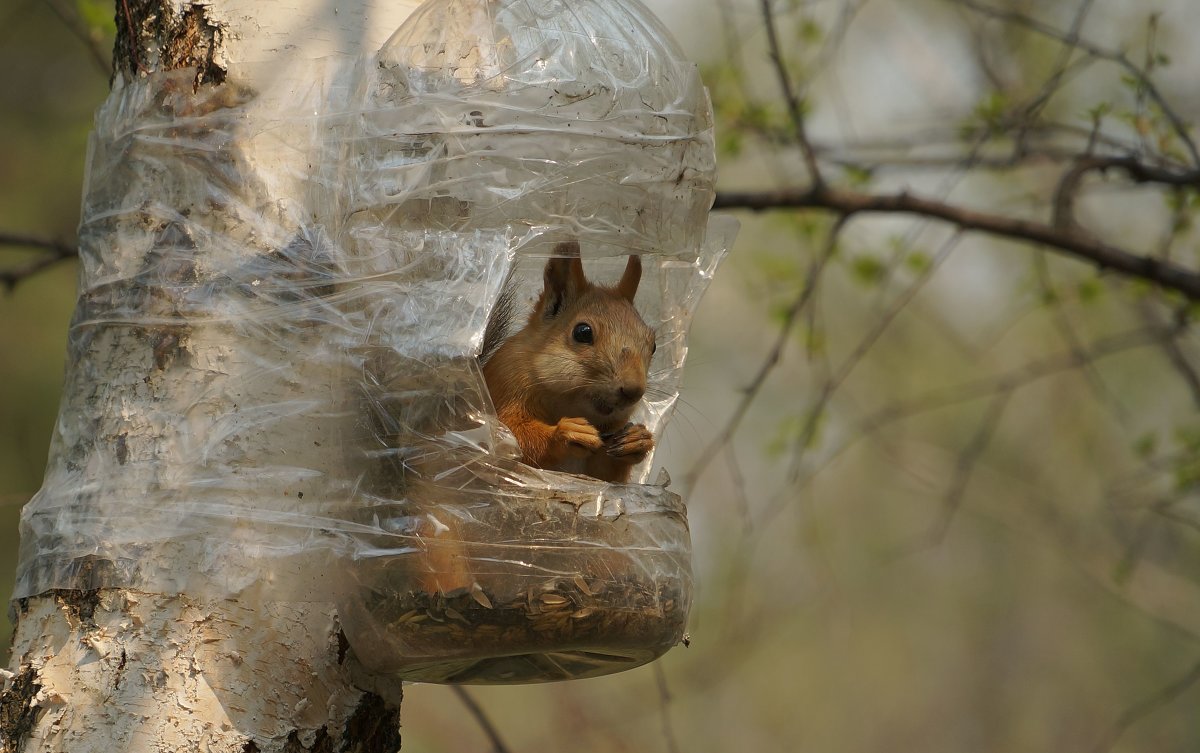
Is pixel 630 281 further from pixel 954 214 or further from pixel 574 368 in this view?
pixel 954 214

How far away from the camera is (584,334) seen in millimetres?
2207

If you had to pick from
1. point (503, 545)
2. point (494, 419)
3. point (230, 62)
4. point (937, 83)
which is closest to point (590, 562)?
point (503, 545)

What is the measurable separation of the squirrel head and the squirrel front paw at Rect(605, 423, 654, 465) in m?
0.14

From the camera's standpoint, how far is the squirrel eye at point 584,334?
7.22 ft

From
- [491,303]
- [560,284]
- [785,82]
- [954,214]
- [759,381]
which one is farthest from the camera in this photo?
[954,214]

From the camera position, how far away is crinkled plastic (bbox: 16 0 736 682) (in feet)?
5.58

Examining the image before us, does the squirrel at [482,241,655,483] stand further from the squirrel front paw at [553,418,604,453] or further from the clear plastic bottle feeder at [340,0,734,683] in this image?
the clear plastic bottle feeder at [340,0,734,683]

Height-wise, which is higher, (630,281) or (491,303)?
(491,303)

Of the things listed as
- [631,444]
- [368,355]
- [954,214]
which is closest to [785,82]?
[954,214]

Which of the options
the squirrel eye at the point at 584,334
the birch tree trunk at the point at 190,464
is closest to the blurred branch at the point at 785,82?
the squirrel eye at the point at 584,334

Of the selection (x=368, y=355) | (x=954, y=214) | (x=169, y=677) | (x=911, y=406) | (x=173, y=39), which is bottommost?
(x=911, y=406)

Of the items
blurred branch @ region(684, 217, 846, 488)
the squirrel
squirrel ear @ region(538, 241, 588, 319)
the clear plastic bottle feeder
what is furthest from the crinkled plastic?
blurred branch @ region(684, 217, 846, 488)

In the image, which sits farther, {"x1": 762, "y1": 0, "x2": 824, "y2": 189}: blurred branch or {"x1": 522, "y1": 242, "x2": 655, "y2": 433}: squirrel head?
{"x1": 762, "y1": 0, "x2": 824, "y2": 189}: blurred branch

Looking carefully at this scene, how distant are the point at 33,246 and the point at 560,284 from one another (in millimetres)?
1570
